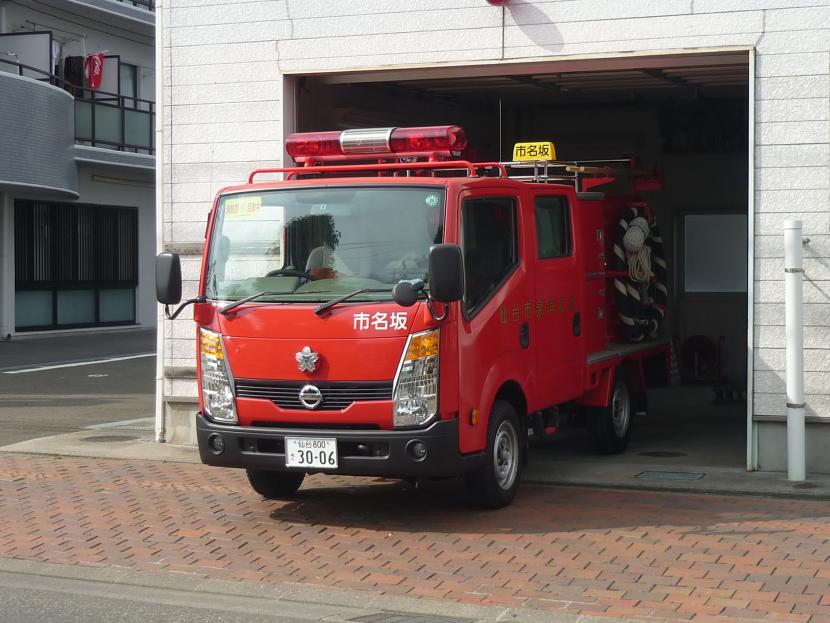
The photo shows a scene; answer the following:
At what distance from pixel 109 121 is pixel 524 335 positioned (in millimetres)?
22847

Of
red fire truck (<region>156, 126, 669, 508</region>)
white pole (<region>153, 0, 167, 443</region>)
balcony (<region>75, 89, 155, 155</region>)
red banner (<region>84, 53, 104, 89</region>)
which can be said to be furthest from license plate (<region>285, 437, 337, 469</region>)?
red banner (<region>84, 53, 104, 89</region>)

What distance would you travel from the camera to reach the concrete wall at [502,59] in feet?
33.1

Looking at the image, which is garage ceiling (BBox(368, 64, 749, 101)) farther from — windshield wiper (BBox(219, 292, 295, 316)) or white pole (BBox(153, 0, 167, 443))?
windshield wiper (BBox(219, 292, 295, 316))

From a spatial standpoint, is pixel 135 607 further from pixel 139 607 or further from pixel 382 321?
pixel 382 321

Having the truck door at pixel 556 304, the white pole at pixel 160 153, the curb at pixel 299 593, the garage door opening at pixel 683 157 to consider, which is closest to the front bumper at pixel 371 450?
the curb at pixel 299 593

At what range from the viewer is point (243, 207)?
9.02m

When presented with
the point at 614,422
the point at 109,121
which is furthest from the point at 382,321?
the point at 109,121

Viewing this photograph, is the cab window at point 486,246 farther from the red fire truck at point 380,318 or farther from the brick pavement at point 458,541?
the brick pavement at point 458,541

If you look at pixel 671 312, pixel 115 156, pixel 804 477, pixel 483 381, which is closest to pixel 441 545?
pixel 483 381

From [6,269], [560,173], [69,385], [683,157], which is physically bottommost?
[69,385]

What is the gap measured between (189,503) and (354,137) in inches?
118

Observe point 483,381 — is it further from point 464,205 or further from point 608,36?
point 608,36

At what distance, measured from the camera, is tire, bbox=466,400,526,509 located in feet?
28.9

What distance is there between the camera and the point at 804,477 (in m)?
9.84
